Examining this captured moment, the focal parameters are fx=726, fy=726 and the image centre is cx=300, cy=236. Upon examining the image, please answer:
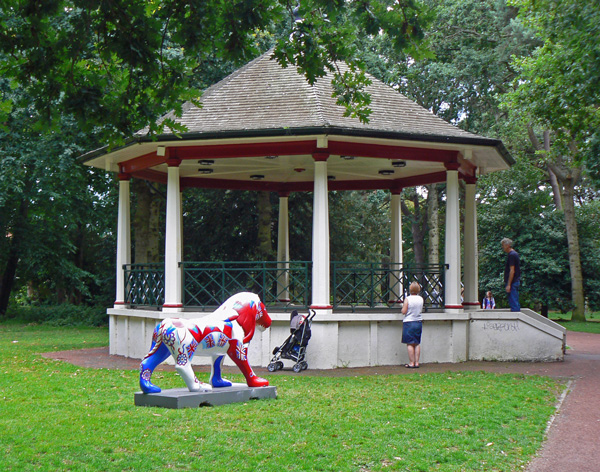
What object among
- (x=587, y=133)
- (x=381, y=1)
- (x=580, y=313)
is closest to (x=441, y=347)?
(x=587, y=133)

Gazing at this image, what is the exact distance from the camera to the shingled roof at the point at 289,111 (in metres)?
14.2

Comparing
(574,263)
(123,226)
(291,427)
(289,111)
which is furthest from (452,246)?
(574,263)

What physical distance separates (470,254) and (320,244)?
520 cm

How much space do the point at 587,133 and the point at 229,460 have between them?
1510 centimetres

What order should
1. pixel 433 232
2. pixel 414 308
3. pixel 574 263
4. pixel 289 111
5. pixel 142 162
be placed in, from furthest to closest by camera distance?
pixel 433 232
pixel 574 263
pixel 142 162
pixel 289 111
pixel 414 308

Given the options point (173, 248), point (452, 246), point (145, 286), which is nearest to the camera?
point (173, 248)

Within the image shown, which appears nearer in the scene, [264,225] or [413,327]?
[413,327]

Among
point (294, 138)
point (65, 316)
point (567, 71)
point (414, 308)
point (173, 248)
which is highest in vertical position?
point (567, 71)

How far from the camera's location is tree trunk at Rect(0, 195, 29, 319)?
31.9 metres

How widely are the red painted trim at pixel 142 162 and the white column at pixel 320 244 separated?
338cm

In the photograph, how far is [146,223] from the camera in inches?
981

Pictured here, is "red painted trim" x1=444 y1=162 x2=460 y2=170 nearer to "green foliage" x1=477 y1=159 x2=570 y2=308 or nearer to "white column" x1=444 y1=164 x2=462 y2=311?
"white column" x1=444 y1=164 x2=462 y2=311

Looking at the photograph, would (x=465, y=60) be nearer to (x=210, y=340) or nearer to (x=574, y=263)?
(x=574, y=263)

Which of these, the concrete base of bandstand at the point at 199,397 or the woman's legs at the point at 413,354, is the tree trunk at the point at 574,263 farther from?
the concrete base of bandstand at the point at 199,397
